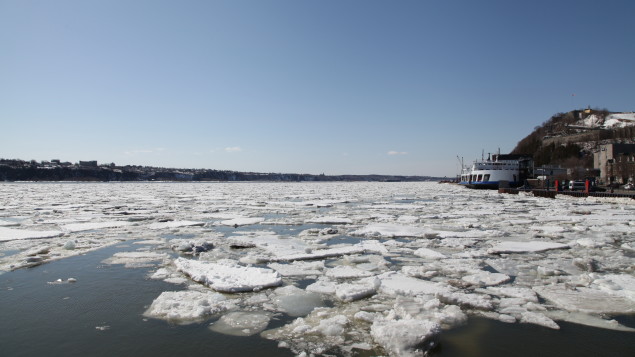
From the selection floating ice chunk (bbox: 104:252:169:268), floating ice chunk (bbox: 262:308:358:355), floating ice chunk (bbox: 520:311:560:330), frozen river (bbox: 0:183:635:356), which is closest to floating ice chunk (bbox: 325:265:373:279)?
frozen river (bbox: 0:183:635:356)

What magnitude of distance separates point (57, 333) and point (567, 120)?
127 metres

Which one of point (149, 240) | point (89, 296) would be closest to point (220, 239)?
point (149, 240)

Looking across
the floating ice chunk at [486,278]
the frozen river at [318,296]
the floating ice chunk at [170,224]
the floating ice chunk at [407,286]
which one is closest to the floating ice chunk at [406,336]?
the frozen river at [318,296]

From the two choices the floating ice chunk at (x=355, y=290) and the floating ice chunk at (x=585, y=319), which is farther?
the floating ice chunk at (x=355, y=290)

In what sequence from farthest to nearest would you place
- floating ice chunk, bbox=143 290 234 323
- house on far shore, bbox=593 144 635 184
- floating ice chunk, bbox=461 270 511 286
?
1. house on far shore, bbox=593 144 635 184
2. floating ice chunk, bbox=461 270 511 286
3. floating ice chunk, bbox=143 290 234 323

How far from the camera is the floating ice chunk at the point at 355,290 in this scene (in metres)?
3.93

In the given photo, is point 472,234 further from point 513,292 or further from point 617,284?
point 513,292

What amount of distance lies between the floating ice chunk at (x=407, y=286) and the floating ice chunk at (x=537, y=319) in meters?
0.86

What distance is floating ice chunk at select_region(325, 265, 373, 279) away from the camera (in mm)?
4861

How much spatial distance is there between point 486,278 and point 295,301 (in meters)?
2.49

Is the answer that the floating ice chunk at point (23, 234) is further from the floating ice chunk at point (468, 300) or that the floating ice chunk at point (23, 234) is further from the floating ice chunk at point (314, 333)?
the floating ice chunk at point (468, 300)

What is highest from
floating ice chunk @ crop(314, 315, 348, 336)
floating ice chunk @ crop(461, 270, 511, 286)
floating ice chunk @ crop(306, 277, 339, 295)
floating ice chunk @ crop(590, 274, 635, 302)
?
floating ice chunk @ crop(590, 274, 635, 302)

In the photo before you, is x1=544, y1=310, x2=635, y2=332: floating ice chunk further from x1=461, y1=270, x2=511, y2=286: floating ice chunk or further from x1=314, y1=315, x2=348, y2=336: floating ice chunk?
x1=314, y1=315, x2=348, y2=336: floating ice chunk

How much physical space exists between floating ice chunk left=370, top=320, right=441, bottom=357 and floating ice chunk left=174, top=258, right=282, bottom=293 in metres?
1.81
